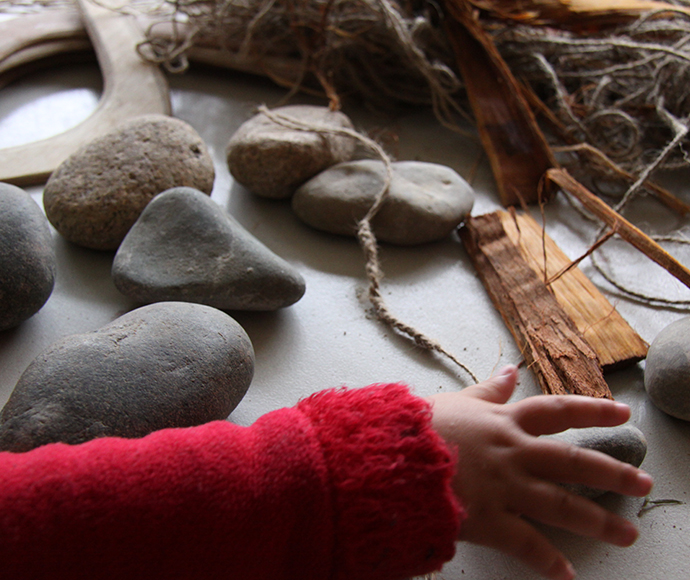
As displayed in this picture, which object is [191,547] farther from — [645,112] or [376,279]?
[645,112]

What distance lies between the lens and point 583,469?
0.54 metres

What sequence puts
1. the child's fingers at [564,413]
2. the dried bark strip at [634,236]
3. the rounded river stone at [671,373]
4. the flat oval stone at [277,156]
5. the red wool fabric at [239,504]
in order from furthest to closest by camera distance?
1. the flat oval stone at [277,156]
2. the dried bark strip at [634,236]
3. the rounded river stone at [671,373]
4. the child's fingers at [564,413]
5. the red wool fabric at [239,504]

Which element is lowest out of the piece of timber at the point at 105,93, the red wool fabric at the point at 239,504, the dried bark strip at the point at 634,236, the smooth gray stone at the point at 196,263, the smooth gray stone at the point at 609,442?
the piece of timber at the point at 105,93

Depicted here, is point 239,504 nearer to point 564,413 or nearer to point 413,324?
point 564,413

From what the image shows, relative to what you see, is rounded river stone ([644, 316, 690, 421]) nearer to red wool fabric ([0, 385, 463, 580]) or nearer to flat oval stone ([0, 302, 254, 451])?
red wool fabric ([0, 385, 463, 580])

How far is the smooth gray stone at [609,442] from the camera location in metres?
0.67

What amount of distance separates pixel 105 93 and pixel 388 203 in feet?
2.95

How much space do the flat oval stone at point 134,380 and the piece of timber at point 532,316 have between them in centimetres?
46

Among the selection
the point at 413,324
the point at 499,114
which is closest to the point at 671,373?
the point at 413,324

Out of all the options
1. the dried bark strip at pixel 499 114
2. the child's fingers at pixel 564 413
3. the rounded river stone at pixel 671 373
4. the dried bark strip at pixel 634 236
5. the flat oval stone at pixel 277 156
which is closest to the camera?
the child's fingers at pixel 564 413

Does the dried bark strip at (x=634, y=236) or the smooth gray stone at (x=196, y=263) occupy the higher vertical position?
the dried bark strip at (x=634, y=236)

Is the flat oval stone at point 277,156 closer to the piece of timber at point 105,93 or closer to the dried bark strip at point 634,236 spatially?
the piece of timber at point 105,93

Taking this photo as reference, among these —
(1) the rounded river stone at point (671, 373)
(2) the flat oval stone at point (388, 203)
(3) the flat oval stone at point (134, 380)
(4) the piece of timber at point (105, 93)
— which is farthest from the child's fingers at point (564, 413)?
(4) the piece of timber at point (105, 93)

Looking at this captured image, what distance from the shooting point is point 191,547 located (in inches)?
18.8
